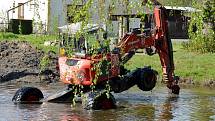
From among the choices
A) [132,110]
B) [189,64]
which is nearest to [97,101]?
[132,110]

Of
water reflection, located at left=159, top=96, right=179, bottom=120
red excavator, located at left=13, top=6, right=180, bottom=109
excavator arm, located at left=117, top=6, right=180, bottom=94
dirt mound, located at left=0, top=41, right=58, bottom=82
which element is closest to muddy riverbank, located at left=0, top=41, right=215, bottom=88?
dirt mound, located at left=0, top=41, right=58, bottom=82

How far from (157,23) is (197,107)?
3.43 meters

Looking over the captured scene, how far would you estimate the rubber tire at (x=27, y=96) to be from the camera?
758 inches

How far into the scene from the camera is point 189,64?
3109cm

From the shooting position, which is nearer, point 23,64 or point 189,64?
point 23,64

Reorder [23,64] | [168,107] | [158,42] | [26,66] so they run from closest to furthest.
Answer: [168,107]
[158,42]
[26,66]
[23,64]

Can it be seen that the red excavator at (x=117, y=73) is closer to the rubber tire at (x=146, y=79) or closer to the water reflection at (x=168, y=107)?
the rubber tire at (x=146, y=79)

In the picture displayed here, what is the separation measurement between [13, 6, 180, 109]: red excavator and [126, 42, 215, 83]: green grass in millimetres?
6228

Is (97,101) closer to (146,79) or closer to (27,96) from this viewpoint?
(27,96)

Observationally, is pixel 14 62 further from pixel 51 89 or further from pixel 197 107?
pixel 197 107

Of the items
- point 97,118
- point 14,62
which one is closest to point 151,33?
point 97,118

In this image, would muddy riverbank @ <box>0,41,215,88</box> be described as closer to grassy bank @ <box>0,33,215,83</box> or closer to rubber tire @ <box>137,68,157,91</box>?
grassy bank @ <box>0,33,215,83</box>

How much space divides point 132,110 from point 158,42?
12.3 ft

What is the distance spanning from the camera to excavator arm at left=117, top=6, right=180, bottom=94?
65.0 feet
